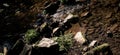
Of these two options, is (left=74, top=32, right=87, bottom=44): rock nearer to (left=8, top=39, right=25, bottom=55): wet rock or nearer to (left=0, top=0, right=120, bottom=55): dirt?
(left=0, top=0, right=120, bottom=55): dirt

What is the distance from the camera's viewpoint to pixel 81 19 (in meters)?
8.33

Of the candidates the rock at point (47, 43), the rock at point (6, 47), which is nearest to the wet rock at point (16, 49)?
the rock at point (6, 47)

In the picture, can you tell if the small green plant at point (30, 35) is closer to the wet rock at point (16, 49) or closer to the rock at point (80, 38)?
the wet rock at point (16, 49)

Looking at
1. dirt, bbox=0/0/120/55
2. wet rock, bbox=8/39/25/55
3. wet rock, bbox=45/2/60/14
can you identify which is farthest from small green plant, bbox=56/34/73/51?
wet rock, bbox=45/2/60/14

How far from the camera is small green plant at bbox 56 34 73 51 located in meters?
7.16

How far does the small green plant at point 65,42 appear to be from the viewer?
7.16 metres

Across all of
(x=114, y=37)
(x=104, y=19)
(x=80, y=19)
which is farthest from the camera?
(x=80, y=19)

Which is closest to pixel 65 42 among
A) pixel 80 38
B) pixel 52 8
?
pixel 80 38

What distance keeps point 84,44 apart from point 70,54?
1.71ft

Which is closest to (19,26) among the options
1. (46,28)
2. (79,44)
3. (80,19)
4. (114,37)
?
(46,28)

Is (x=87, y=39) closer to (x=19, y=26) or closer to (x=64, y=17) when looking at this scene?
(x=64, y=17)

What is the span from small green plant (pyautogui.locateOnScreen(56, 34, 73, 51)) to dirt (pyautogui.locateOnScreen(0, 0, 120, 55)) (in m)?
0.18

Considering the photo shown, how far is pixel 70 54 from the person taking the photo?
6.93 metres

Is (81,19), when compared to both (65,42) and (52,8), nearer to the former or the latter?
(65,42)
